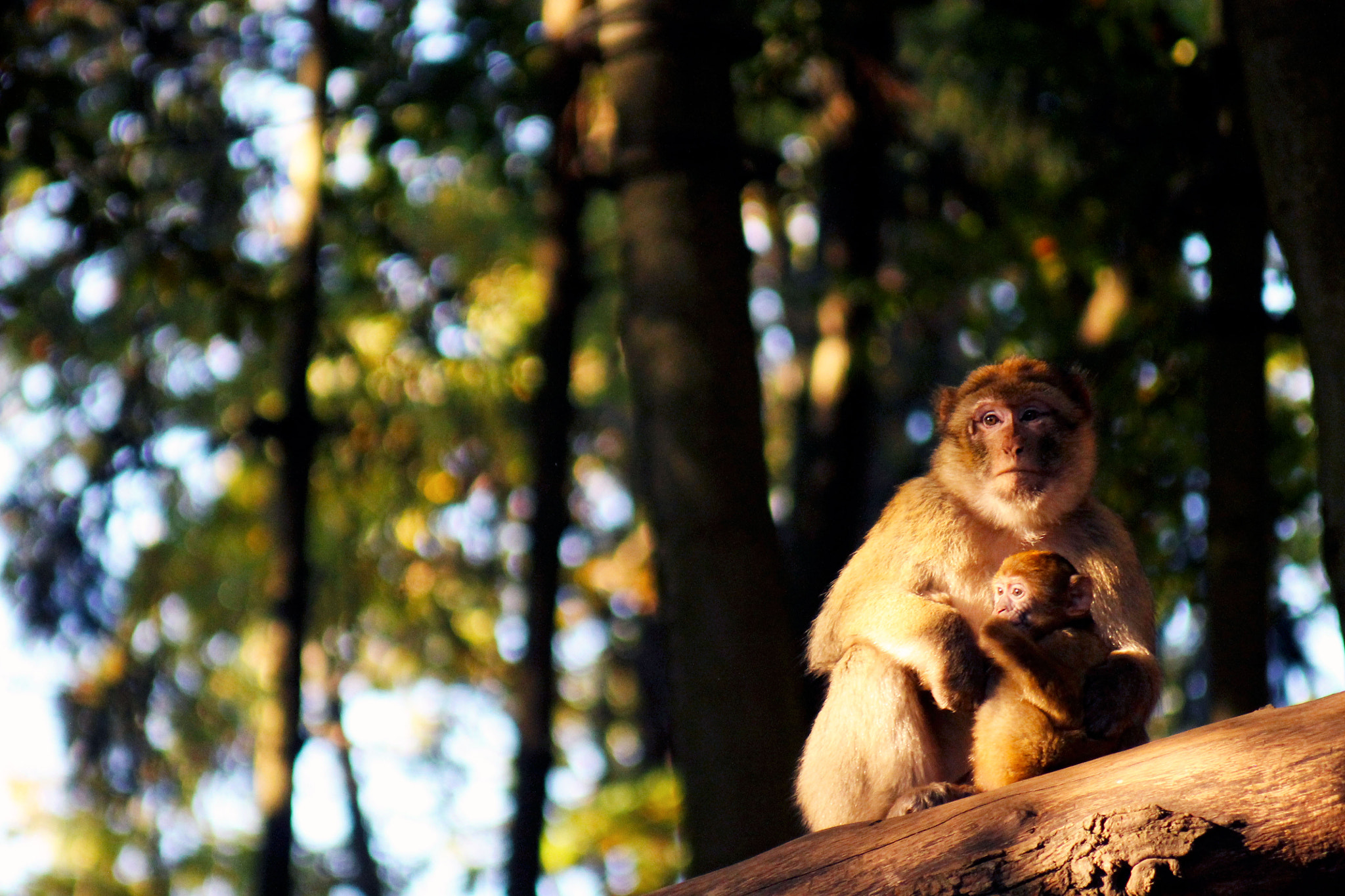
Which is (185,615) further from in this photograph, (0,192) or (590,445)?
(0,192)

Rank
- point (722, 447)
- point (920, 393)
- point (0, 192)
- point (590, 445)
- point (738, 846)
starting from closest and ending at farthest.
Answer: point (738, 846) → point (722, 447) → point (0, 192) → point (920, 393) → point (590, 445)

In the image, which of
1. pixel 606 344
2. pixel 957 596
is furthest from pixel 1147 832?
pixel 606 344

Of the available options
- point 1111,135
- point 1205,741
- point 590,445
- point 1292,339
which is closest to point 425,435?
point 590,445

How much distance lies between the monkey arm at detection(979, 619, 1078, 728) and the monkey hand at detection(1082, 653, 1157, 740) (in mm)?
56

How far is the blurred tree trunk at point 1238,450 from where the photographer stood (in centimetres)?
480

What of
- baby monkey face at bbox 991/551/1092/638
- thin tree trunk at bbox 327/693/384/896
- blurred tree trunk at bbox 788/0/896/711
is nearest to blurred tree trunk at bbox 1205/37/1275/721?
baby monkey face at bbox 991/551/1092/638

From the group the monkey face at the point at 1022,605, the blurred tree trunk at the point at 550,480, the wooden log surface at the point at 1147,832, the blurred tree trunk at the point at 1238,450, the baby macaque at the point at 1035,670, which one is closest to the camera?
the wooden log surface at the point at 1147,832

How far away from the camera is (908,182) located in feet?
26.8

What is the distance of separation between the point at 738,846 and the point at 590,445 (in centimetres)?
940

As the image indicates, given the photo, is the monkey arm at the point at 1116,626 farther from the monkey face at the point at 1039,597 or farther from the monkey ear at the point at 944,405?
the monkey ear at the point at 944,405

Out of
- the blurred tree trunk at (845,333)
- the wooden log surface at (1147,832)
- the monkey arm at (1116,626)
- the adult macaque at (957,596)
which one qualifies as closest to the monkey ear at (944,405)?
the adult macaque at (957,596)

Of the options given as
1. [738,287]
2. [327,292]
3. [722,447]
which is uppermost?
[327,292]

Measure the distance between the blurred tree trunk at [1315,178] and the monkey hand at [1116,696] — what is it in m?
0.62

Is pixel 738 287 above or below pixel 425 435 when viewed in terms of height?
below
